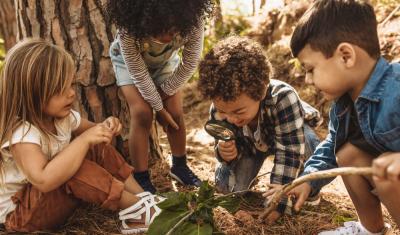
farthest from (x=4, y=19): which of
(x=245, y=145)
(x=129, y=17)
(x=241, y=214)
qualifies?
(x=241, y=214)

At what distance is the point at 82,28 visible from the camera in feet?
9.44

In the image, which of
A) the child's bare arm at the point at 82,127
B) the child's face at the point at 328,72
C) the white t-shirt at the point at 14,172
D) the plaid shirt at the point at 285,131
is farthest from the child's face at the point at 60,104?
the child's face at the point at 328,72

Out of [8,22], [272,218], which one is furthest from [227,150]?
[8,22]

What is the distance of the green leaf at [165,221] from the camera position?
2121 mm

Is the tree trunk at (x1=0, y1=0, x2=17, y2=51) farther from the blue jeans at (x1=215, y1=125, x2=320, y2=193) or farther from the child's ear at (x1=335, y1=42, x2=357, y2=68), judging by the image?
the child's ear at (x1=335, y1=42, x2=357, y2=68)

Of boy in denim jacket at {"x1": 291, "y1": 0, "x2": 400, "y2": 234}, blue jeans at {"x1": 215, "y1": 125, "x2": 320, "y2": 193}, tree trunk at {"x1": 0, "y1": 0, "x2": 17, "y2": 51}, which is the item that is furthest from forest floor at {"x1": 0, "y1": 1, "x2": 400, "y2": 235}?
tree trunk at {"x1": 0, "y1": 0, "x2": 17, "y2": 51}

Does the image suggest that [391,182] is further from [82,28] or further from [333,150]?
[82,28]

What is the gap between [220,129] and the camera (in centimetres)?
271

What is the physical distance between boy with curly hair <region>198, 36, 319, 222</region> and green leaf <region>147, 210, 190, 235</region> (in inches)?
18.3

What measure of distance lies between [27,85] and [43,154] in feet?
A: 1.13

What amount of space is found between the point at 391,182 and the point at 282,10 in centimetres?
326

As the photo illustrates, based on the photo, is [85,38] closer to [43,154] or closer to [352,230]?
[43,154]

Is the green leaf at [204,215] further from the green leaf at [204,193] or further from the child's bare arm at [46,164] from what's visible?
the child's bare arm at [46,164]

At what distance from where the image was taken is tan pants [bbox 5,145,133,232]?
7.52 feet
